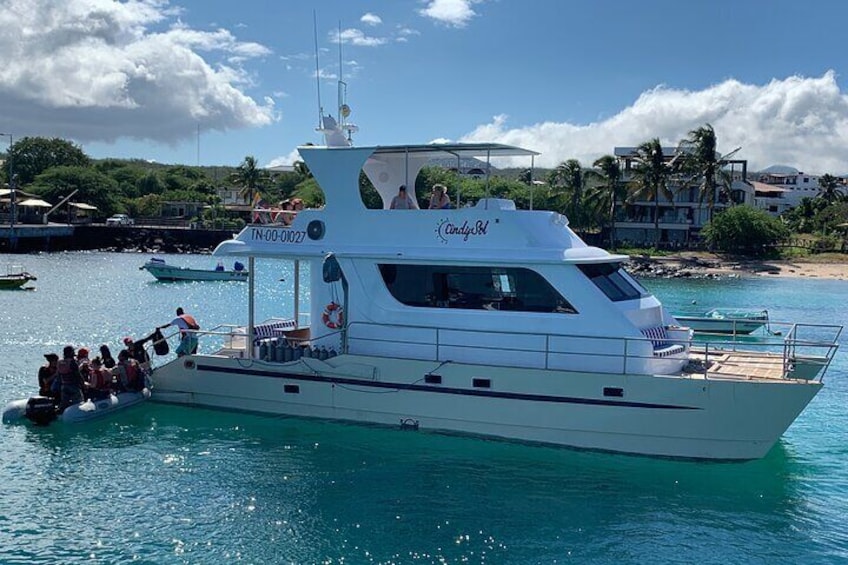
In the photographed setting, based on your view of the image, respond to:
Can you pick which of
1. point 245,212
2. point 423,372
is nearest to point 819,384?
point 423,372

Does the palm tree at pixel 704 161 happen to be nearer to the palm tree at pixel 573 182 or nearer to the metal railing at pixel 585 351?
the palm tree at pixel 573 182

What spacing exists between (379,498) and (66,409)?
709 cm

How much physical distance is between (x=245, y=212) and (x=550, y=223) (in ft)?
276

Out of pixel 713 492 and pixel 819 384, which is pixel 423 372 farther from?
pixel 819 384

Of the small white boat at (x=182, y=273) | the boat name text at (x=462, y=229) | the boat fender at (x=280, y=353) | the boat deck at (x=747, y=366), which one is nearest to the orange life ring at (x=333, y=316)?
the boat fender at (x=280, y=353)

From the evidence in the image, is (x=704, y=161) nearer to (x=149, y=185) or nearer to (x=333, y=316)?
(x=333, y=316)

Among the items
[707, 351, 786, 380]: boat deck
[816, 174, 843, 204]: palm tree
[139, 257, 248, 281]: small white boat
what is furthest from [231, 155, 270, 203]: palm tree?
[707, 351, 786, 380]: boat deck

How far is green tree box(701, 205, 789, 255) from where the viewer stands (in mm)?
69812

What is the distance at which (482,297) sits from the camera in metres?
14.0

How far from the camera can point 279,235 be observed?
15367mm

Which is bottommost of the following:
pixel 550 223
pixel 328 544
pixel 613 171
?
pixel 328 544

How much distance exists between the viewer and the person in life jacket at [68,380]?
15.2 metres

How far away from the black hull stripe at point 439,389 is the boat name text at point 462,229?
2714 millimetres

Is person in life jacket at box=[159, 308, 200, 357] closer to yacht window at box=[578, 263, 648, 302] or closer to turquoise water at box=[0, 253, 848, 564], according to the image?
turquoise water at box=[0, 253, 848, 564]
